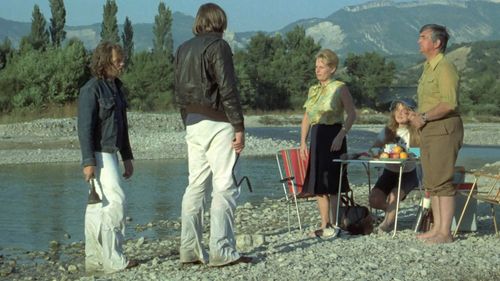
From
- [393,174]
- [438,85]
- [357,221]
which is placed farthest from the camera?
[393,174]

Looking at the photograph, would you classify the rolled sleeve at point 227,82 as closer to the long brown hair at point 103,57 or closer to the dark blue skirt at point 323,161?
the long brown hair at point 103,57

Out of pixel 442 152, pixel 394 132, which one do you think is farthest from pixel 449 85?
pixel 394 132

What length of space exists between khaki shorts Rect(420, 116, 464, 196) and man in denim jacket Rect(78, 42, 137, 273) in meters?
2.62

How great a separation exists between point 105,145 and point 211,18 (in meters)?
1.29

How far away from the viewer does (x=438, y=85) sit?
773 cm

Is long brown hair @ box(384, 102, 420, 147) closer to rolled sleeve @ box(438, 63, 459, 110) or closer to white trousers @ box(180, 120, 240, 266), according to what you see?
rolled sleeve @ box(438, 63, 459, 110)

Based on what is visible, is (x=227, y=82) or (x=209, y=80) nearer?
(x=227, y=82)

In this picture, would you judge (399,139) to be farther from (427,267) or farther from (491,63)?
(491,63)

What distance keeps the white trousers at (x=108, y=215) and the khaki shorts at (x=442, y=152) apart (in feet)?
8.70

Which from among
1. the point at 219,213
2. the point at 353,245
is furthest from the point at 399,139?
the point at 219,213

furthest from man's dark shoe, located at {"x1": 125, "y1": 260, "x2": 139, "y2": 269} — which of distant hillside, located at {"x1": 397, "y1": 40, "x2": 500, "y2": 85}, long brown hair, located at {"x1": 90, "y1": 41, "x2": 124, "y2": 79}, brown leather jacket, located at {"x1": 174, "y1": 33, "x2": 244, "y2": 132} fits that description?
distant hillside, located at {"x1": 397, "y1": 40, "x2": 500, "y2": 85}

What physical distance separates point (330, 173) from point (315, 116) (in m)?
0.54

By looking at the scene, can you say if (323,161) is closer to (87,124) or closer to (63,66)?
(87,124)

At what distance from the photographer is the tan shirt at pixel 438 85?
7613mm
